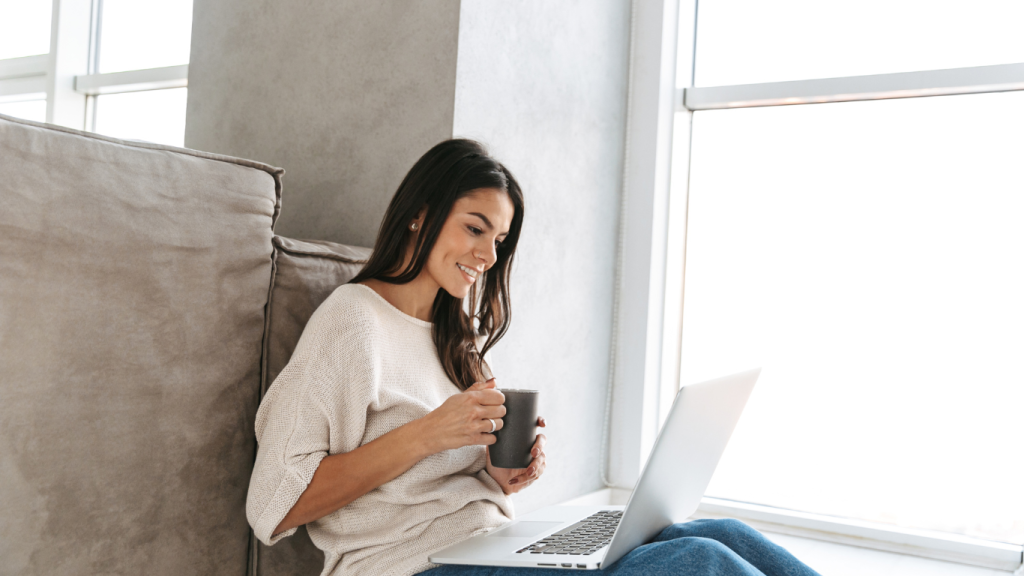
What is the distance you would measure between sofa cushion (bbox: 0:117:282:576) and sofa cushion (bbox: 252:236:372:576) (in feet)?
0.10

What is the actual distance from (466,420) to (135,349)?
18.4 inches

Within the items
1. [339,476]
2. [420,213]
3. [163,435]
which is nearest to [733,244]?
[420,213]

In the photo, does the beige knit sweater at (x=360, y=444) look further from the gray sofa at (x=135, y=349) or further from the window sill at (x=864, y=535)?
the window sill at (x=864, y=535)

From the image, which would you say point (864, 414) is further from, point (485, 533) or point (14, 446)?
point (14, 446)

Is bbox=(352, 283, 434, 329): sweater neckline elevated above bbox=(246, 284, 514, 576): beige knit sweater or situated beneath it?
elevated above

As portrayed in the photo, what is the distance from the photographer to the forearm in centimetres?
102

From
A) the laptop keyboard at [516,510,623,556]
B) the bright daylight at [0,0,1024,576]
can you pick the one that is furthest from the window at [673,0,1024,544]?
the laptop keyboard at [516,510,623,556]

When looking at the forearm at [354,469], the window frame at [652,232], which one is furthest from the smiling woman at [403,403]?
the window frame at [652,232]

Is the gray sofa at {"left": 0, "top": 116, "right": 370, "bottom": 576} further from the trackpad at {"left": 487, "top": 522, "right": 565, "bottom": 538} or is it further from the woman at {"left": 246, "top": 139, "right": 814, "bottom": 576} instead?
the trackpad at {"left": 487, "top": 522, "right": 565, "bottom": 538}

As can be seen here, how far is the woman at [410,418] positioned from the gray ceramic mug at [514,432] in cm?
2

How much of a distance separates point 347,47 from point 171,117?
1094 mm

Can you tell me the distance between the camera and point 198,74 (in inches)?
70.3

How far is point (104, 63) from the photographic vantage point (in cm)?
248

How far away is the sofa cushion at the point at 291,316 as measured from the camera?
47.2 inches
